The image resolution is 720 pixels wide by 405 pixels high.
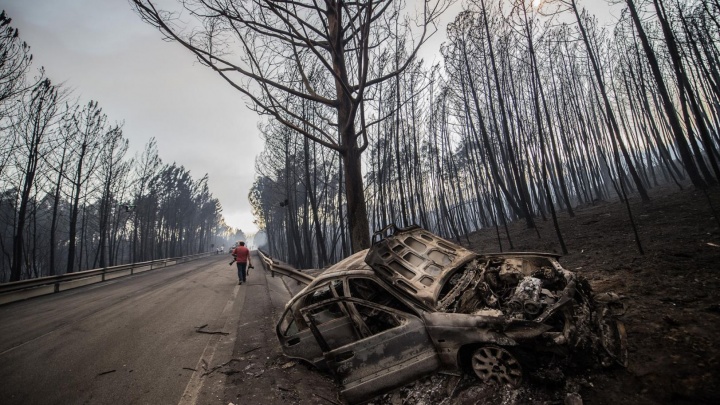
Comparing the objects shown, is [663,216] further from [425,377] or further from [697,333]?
[425,377]

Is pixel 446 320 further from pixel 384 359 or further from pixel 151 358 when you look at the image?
pixel 151 358

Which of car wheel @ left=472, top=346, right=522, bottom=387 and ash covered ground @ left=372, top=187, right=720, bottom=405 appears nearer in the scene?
ash covered ground @ left=372, top=187, right=720, bottom=405

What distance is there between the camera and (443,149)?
21.3m

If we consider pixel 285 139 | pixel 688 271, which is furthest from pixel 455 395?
pixel 285 139

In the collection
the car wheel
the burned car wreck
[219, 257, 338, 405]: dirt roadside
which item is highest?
the burned car wreck

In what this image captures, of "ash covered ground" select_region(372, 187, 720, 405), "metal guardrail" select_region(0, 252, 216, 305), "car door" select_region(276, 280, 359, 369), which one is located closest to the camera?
"ash covered ground" select_region(372, 187, 720, 405)

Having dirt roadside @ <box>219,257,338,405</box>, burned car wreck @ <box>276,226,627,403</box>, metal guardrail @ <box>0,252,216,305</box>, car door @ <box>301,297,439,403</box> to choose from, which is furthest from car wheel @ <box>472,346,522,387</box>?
metal guardrail @ <box>0,252,216,305</box>

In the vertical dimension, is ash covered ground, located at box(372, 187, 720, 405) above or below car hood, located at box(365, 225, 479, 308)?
below

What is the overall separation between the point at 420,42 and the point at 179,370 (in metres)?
7.30

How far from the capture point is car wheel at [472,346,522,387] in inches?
120

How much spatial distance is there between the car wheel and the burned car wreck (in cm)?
1

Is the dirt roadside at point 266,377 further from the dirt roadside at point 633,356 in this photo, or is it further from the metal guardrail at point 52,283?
the metal guardrail at point 52,283

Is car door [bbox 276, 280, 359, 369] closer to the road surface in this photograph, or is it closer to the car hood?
the road surface

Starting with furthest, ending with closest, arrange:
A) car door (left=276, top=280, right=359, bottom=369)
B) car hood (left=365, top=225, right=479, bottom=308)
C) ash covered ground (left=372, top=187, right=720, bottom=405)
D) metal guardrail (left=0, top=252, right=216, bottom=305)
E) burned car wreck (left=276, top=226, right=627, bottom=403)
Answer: metal guardrail (left=0, top=252, right=216, bottom=305) → car door (left=276, top=280, right=359, bottom=369) → car hood (left=365, top=225, right=479, bottom=308) → burned car wreck (left=276, top=226, right=627, bottom=403) → ash covered ground (left=372, top=187, right=720, bottom=405)
